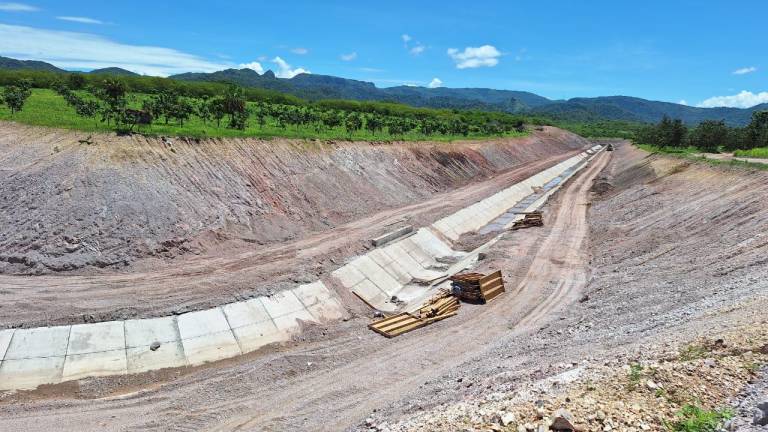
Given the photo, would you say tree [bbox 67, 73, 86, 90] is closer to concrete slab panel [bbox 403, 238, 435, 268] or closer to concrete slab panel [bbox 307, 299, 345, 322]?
concrete slab panel [bbox 403, 238, 435, 268]

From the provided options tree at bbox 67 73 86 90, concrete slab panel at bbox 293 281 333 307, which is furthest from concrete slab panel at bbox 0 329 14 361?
tree at bbox 67 73 86 90

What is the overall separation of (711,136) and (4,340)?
86412 millimetres

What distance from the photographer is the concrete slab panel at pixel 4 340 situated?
16.8 m

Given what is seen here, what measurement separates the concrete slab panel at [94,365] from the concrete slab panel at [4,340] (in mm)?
1968

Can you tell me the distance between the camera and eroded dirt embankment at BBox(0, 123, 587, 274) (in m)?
24.3

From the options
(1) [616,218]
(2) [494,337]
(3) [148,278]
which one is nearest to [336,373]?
(2) [494,337]

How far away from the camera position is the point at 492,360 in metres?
17.8

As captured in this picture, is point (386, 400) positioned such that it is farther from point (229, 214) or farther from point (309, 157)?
point (309, 157)

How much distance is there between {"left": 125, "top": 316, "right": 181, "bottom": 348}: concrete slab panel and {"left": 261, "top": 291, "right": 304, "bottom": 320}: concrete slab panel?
4.08m

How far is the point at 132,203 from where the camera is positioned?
27125 millimetres

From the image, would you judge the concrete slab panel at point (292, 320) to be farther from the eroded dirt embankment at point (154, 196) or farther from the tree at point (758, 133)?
the tree at point (758, 133)

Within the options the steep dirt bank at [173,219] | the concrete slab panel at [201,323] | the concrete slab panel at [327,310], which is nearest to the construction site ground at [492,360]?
the concrete slab panel at [327,310]

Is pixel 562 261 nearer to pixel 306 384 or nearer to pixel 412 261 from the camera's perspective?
pixel 412 261

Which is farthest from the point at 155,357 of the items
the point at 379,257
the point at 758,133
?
the point at 758,133
